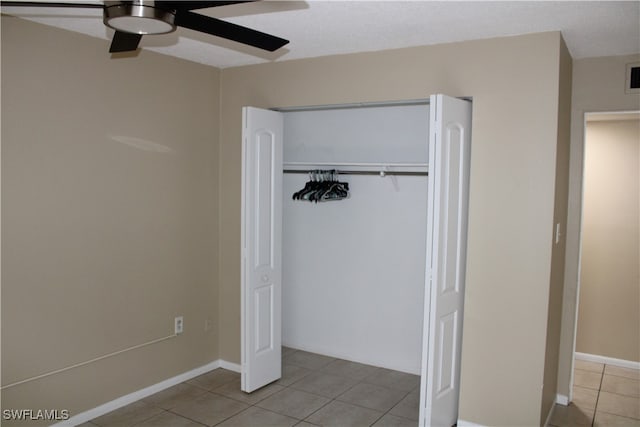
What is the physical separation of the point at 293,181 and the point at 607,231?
2.90 meters

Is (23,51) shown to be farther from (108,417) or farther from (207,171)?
(108,417)

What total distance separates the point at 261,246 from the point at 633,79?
2.89 m

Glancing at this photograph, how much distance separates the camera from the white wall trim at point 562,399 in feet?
13.0

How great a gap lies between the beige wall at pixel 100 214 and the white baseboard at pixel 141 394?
5cm

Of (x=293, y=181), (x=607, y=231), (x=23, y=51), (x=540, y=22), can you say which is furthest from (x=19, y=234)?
(x=607, y=231)

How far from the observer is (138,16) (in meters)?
1.83

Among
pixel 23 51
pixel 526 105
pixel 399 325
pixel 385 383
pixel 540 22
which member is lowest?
pixel 385 383

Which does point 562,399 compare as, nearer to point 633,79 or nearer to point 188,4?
point 633,79

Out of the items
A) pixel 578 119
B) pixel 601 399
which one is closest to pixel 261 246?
pixel 578 119

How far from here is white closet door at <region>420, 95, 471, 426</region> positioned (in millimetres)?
3141

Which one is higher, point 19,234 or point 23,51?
point 23,51

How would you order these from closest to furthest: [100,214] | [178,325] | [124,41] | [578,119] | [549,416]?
[124,41]
[100,214]
[549,416]
[578,119]
[178,325]

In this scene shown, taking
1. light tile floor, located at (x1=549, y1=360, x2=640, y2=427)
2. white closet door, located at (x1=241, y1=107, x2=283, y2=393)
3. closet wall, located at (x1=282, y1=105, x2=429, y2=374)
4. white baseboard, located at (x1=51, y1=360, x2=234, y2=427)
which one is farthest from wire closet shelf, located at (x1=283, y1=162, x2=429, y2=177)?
light tile floor, located at (x1=549, y1=360, x2=640, y2=427)

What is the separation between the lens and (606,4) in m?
2.57
